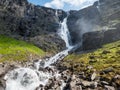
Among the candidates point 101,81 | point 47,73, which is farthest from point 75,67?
point 101,81

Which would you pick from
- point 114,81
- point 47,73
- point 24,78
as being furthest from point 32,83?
point 114,81

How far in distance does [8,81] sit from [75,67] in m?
36.2

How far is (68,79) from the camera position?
376ft

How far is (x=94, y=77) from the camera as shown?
113875 mm

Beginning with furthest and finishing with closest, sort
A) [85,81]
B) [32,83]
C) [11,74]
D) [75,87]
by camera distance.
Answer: [11,74], [32,83], [85,81], [75,87]

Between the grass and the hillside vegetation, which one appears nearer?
the hillside vegetation

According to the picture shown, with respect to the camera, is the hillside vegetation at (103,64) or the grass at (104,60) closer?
the hillside vegetation at (103,64)

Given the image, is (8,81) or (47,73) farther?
(47,73)

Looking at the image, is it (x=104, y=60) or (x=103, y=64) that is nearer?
(x=103, y=64)

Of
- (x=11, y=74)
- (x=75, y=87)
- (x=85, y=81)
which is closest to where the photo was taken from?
(x=75, y=87)

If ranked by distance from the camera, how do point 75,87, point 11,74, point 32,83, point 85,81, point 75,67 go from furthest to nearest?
point 75,67 → point 11,74 → point 32,83 → point 85,81 → point 75,87

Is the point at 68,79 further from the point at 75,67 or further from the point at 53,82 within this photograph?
the point at 75,67

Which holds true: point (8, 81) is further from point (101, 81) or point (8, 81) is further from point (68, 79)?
point (101, 81)

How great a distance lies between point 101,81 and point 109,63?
39488 mm
